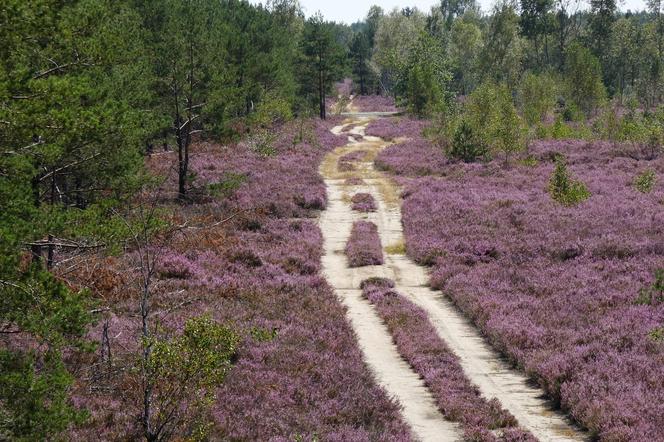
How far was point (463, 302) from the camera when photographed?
2008 centimetres

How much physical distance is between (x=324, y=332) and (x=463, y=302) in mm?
Result: 5518

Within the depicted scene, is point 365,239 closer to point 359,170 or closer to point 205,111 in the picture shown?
point 205,111

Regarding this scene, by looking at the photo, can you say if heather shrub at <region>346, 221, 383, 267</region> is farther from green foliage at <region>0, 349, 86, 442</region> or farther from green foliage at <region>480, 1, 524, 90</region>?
green foliage at <region>480, 1, 524, 90</region>

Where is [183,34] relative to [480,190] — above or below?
above

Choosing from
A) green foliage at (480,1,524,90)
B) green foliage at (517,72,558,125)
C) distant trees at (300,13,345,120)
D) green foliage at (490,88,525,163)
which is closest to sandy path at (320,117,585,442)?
green foliage at (490,88,525,163)

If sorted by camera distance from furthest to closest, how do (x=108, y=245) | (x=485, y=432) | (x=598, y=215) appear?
(x=598, y=215), (x=108, y=245), (x=485, y=432)

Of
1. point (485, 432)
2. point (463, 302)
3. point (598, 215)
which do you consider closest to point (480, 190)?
point (598, 215)

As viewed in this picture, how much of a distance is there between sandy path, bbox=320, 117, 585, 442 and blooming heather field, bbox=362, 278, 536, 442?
10.2 inches

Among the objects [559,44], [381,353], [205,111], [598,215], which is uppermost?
[559,44]

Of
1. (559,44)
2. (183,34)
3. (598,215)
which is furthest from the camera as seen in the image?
(559,44)

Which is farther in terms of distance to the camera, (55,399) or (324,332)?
(324,332)

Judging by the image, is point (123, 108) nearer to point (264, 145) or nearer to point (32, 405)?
point (32, 405)

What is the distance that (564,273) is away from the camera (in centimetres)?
2167

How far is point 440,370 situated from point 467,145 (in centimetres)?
3701
